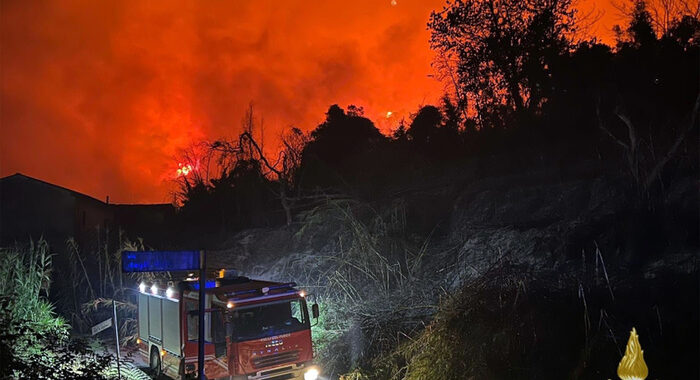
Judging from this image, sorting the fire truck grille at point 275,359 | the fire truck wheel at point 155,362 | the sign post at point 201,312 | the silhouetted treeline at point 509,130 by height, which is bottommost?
the fire truck wheel at point 155,362

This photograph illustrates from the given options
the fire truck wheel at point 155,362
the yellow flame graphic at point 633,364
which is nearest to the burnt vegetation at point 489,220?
the fire truck wheel at point 155,362

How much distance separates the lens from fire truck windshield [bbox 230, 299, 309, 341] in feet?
29.1

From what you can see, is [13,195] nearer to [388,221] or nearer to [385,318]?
[388,221]

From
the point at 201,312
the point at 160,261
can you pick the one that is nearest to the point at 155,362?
the point at 160,261

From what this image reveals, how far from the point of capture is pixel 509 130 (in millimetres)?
20938

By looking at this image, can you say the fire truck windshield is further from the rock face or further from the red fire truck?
the rock face

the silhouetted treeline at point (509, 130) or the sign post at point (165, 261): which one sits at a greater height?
the silhouetted treeline at point (509, 130)

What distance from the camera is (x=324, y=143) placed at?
27750 mm

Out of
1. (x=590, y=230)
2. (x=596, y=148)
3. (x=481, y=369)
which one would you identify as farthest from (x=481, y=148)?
(x=481, y=369)

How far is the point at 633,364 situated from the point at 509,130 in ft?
63.9

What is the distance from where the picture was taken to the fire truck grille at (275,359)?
346 inches

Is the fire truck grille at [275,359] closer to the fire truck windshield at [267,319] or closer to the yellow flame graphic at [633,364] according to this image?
the fire truck windshield at [267,319]

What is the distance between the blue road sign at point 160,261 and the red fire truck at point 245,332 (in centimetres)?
376

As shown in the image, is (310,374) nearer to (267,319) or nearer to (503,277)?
(267,319)
